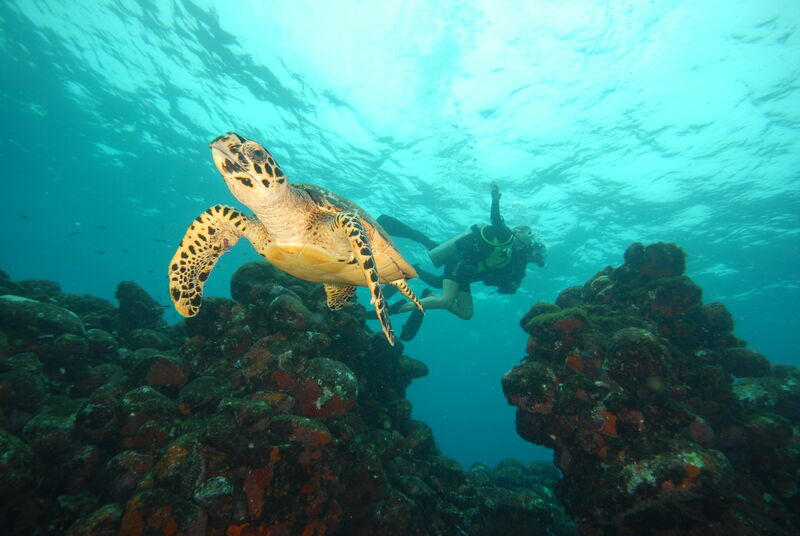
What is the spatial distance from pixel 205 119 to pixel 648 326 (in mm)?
22588

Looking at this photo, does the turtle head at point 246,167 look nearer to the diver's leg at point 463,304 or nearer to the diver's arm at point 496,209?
the diver's arm at point 496,209

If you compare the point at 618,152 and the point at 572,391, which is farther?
the point at 618,152

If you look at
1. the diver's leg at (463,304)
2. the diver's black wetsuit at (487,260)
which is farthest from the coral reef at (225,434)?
the diver's leg at (463,304)

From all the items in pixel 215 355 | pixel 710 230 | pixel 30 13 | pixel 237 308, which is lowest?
pixel 215 355

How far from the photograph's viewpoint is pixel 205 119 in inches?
724

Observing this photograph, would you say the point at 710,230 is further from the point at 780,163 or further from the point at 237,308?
the point at 237,308

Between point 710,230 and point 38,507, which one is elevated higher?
point 710,230

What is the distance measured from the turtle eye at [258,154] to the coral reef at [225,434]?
256 centimetres

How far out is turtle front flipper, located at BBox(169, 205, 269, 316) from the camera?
4287 mm

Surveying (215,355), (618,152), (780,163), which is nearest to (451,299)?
(215,355)

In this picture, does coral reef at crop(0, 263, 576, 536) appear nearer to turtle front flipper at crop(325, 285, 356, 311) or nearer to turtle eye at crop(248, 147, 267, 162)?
turtle front flipper at crop(325, 285, 356, 311)

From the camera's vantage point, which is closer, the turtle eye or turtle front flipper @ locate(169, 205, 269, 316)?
the turtle eye

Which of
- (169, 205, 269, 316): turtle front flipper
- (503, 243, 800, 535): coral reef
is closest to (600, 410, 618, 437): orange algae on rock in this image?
(503, 243, 800, 535): coral reef

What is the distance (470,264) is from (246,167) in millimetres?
9090
